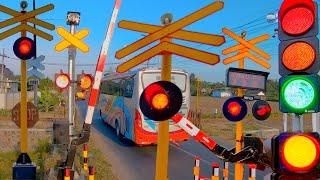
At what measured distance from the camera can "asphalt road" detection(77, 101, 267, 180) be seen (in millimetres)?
12734

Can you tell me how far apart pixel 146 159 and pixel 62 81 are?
872 cm

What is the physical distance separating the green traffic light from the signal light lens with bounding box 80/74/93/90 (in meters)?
4.78

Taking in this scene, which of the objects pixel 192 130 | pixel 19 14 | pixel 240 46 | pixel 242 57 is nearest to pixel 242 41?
pixel 240 46

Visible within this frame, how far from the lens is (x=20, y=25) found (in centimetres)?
665

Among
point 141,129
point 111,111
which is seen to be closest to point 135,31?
point 141,129

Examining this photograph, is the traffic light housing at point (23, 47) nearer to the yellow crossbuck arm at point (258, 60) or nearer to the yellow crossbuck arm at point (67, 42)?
the yellow crossbuck arm at point (67, 42)

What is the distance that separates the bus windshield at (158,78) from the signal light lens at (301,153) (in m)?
14.1

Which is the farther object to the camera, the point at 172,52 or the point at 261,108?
the point at 261,108

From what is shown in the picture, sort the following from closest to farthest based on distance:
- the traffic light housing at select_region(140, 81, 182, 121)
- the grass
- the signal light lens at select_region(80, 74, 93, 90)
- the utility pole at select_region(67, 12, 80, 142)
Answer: the traffic light housing at select_region(140, 81, 182, 121)
the signal light lens at select_region(80, 74, 93, 90)
the utility pole at select_region(67, 12, 80, 142)
the grass

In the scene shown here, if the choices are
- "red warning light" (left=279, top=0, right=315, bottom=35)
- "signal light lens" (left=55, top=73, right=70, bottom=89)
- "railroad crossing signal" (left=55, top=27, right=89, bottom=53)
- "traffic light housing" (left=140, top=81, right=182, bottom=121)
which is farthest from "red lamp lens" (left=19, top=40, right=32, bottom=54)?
"red warning light" (left=279, top=0, right=315, bottom=35)

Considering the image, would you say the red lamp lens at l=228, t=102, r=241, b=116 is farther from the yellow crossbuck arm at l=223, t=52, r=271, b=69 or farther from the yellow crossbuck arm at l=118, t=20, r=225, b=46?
the yellow crossbuck arm at l=118, t=20, r=225, b=46

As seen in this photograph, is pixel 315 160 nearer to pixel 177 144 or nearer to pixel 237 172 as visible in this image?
pixel 237 172

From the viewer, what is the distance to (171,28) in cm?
355

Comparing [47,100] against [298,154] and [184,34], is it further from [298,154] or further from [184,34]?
[298,154]
